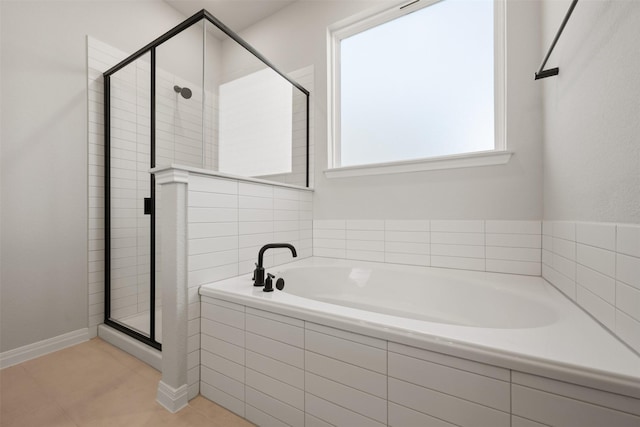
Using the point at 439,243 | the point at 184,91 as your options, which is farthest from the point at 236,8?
the point at 439,243

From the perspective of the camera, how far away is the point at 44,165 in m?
1.72

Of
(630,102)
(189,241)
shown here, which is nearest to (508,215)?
(630,102)

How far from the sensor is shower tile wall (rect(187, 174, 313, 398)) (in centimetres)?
129

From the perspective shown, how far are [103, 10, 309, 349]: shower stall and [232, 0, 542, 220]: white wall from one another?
A: 14.7 inches

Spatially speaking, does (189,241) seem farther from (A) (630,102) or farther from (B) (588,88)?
(B) (588,88)

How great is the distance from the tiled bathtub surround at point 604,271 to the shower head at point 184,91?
2.23 m

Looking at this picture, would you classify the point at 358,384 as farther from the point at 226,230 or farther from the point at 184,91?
the point at 184,91

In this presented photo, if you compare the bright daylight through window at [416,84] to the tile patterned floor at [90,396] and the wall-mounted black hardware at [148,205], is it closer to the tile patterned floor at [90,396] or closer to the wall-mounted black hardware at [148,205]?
the wall-mounted black hardware at [148,205]

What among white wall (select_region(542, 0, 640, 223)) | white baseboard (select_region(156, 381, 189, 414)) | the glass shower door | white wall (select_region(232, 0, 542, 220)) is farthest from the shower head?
white wall (select_region(542, 0, 640, 223))

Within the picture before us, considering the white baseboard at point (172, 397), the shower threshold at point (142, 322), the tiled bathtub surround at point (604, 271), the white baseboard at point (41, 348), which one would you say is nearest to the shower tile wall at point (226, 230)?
the white baseboard at point (172, 397)

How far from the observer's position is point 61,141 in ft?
5.92

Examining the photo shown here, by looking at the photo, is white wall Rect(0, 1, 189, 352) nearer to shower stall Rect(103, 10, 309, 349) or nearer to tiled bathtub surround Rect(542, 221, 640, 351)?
shower stall Rect(103, 10, 309, 349)

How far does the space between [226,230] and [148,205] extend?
0.71 meters

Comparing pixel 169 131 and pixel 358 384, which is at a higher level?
pixel 169 131
